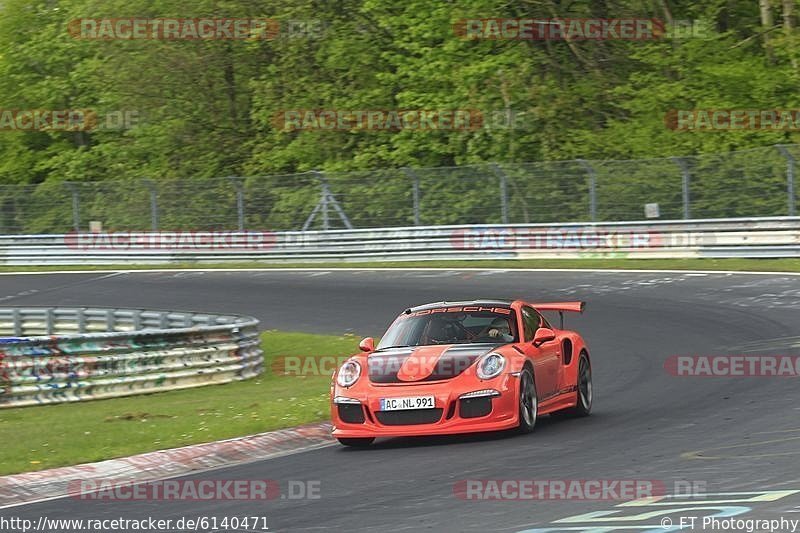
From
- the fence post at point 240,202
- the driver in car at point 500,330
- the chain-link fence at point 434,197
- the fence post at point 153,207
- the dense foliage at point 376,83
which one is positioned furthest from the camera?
the fence post at point 153,207

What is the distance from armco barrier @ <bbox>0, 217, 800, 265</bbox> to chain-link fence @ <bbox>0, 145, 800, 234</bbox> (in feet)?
1.57

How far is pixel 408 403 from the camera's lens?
34.7 ft

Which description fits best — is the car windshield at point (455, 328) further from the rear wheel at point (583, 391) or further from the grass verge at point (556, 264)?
the grass verge at point (556, 264)

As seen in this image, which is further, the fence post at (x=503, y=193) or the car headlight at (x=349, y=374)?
the fence post at (x=503, y=193)

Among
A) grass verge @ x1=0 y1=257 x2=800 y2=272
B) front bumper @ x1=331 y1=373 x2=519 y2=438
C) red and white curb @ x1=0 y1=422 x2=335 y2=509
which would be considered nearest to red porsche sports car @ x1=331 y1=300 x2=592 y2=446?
front bumper @ x1=331 y1=373 x2=519 y2=438

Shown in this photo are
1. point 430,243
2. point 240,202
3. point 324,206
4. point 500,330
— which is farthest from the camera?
point 240,202

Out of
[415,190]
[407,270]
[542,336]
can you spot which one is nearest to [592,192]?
[407,270]

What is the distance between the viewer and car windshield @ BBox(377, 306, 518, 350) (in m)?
11.6

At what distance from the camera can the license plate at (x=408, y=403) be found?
10539mm

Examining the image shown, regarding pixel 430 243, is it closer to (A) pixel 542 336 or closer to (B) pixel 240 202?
(B) pixel 240 202

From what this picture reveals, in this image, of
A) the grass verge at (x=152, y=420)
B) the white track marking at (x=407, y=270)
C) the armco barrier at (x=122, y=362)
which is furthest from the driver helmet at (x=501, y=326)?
the white track marking at (x=407, y=270)

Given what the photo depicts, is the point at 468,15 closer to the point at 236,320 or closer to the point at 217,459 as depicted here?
the point at 236,320

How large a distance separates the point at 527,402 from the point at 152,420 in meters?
4.06

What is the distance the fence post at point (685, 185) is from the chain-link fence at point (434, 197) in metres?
0.02
